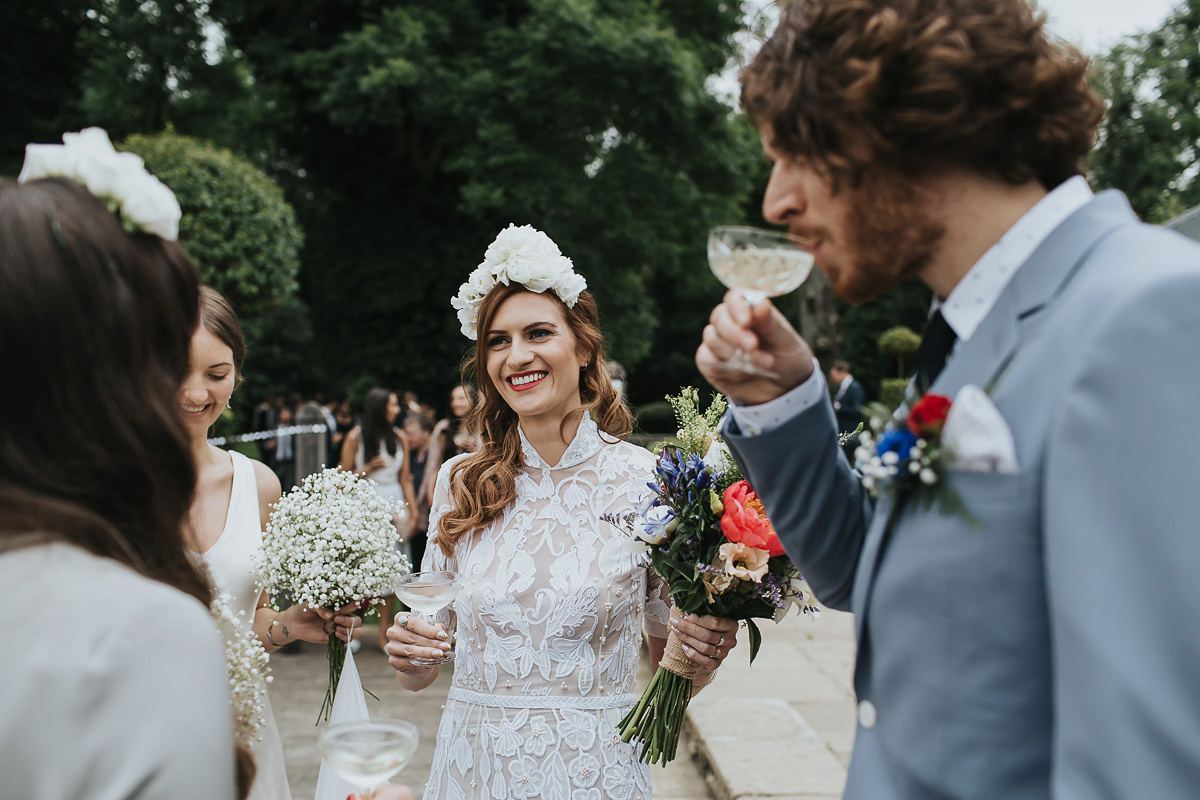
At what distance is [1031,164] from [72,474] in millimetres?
1424

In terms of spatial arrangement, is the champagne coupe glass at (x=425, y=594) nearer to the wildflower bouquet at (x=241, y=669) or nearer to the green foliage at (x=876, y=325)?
the wildflower bouquet at (x=241, y=669)

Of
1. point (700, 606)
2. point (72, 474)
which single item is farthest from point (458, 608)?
point (72, 474)

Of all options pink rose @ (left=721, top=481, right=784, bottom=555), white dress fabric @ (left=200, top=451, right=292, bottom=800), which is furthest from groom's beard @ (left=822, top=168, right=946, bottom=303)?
white dress fabric @ (left=200, top=451, right=292, bottom=800)

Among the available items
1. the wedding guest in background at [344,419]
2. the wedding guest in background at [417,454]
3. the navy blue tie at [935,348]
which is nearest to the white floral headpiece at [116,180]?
the navy blue tie at [935,348]

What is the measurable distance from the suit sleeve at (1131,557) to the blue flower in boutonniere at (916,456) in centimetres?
18

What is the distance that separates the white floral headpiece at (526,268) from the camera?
2.89 metres

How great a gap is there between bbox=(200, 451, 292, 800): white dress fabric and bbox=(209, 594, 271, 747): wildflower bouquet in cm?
47

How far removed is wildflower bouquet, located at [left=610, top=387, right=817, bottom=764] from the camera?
230 cm

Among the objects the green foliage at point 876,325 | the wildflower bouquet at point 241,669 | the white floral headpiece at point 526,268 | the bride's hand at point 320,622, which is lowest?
the green foliage at point 876,325

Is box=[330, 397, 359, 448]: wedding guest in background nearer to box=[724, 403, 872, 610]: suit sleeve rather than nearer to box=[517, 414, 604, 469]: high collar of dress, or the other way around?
box=[517, 414, 604, 469]: high collar of dress

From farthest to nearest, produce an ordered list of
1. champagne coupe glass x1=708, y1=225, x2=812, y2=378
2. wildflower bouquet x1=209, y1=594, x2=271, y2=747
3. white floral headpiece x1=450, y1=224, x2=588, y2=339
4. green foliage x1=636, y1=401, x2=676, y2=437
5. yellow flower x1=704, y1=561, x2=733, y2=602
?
green foliage x1=636, y1=401, x2=676, y2=437 → white floral headpiece x1=450, y1=224, x2=588, y2=339 → yellow flower x1=704, y1=561, x2=733, y2=602 → wildflower bouquet x1=209, y1=594, x2=271, y2=747 → champagne coupe glass x1=708, y1=225, x2=812, y2=378

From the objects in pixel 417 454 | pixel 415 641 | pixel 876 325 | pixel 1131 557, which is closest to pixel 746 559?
pixel 415 641

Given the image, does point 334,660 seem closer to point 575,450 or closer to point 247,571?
point 247,571

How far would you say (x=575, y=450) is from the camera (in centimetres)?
295
